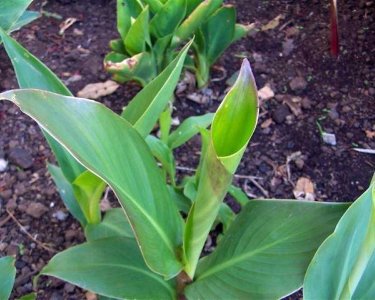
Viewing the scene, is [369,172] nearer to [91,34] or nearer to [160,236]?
[160,236]

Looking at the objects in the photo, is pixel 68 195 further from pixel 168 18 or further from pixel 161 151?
pixel 168 18

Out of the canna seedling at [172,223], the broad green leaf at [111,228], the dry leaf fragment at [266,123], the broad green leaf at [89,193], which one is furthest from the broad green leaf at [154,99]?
the dry leaf fragment at [266,123]

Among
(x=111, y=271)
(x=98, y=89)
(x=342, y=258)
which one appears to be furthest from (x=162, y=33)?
(x=342, y=258)

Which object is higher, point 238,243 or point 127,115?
point 127,115

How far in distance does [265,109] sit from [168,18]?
1.31ft

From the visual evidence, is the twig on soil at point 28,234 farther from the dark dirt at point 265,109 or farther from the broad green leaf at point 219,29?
the broad green leaf at point 219,29

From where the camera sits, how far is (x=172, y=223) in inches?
39.3

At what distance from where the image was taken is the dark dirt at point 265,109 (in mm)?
1325

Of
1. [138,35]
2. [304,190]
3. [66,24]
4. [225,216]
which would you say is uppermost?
[138,35]

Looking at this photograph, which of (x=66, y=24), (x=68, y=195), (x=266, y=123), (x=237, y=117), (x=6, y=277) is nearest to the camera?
(x=237, y=117)

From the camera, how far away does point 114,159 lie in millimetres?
869

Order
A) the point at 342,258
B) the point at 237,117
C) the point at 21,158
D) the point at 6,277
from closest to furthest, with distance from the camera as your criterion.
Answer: the point at 237,117 < the point at 342,258 < the point at 6,277 < the point at 21,158

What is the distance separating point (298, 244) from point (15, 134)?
0.87 m

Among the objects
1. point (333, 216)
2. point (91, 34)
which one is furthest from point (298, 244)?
point (91, 34)
